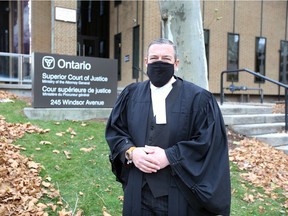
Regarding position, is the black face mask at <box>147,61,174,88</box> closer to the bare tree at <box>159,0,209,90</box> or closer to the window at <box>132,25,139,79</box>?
the bare tree at <box>159,0,209,90</box>

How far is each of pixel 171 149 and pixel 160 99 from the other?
14.8 inches

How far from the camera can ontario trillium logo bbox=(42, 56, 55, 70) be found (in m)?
7.53

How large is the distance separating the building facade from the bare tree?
8.56 meters

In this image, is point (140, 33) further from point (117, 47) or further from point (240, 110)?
point (240, 110)

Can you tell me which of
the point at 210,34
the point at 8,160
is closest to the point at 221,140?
the point at 8,160

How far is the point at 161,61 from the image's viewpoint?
2400 mm

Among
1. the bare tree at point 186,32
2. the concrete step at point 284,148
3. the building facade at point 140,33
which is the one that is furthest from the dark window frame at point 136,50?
the bare tree at point 186,32

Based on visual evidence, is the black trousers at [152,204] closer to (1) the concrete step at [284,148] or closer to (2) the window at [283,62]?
(1) the concrete step at [284,148]

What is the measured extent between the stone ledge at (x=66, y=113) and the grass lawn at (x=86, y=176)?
75cm

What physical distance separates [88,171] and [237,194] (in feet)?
7.06

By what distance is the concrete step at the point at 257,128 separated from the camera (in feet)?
26.0

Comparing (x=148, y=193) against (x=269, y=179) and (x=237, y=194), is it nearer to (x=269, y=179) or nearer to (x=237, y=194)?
(x=237, y=194)

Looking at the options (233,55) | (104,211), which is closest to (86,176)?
(104,211)

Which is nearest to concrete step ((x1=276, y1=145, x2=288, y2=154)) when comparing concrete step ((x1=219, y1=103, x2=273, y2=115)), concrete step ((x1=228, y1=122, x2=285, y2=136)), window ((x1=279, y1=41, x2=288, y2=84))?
concrete step ((x1=228, y1=122, x2=285, y2=136))
